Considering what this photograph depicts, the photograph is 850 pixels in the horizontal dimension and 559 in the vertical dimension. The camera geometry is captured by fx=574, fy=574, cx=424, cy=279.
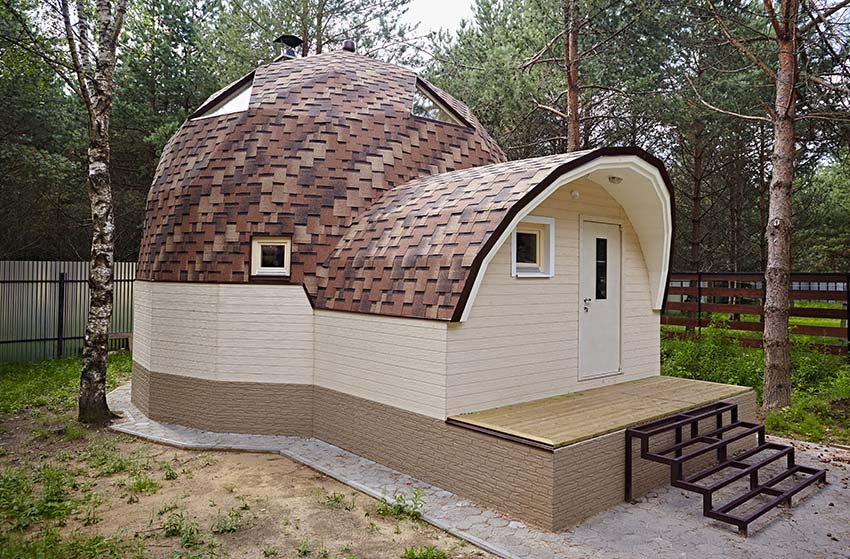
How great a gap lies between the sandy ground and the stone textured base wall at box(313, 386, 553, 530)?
658 mm

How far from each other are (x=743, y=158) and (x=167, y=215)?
17619mm

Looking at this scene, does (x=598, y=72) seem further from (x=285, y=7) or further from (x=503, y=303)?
(x=503, y=303)

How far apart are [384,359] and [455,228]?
167 centimetres

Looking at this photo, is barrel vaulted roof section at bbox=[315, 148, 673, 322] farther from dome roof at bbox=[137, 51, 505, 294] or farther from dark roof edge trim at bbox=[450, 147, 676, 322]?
dome roof at bbox=[137, 51, 505, 294]

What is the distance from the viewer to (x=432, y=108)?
9906 mm

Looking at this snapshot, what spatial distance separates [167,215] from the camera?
8461 millimetres

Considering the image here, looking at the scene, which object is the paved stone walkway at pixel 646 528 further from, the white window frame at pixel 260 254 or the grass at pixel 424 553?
the white window frame at pixel 260 254

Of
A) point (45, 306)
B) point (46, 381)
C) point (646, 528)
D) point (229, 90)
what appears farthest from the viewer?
point (45, 306)

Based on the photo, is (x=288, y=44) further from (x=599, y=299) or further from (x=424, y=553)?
(x=424, y=553)

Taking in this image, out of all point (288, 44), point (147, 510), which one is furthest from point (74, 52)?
point (147, 510)

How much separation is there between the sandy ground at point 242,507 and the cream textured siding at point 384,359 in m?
1.08

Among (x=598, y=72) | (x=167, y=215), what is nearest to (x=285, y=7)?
(x=598, y=72)

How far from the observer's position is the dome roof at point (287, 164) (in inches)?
303

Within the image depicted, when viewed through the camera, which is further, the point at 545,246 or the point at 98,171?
the point at 98,171
